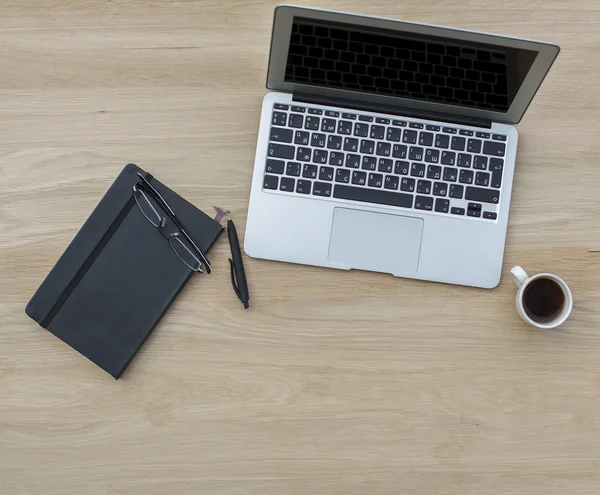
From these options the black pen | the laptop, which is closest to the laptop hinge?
the laptop

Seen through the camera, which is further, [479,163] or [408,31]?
[479,163]

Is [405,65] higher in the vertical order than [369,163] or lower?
higher

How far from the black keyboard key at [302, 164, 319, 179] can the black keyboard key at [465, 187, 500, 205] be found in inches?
8.6

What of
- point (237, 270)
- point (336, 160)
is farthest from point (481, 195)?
point (237, 270)

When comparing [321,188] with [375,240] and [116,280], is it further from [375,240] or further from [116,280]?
[116,280]

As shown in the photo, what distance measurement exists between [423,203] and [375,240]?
0.09 metres

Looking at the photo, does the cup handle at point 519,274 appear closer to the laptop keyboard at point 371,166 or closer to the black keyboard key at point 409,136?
the laptop keyboard at point 371,166

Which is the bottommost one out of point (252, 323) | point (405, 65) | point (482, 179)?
point (252, 323)

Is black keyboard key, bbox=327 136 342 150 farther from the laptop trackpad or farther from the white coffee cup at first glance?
the white coffee cup

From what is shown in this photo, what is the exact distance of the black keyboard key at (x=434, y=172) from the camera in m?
0.87

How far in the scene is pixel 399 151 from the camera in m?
0.87

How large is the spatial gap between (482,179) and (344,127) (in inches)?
8.3

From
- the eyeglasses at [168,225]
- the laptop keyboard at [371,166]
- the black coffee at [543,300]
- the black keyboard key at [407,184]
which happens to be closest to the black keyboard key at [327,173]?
the laptop keyboard at [371,166]

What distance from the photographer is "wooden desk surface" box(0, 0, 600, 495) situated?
87 cm
